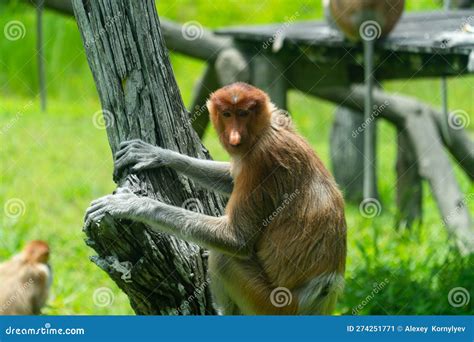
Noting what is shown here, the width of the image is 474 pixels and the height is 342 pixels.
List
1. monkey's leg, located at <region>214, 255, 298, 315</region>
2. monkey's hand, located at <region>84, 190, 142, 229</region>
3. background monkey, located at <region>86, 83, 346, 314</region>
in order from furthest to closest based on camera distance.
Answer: monkey's leg, located at <region>214, 255, 298, 315</region> < background monkey, located at <region>86, 83, 346, 314</region> < monkey's hand, located at <region>84, 190, 142, 229</region>

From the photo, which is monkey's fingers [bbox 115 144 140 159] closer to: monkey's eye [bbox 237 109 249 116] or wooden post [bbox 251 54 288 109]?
monkey's eye [bbox 237 109 249 116]

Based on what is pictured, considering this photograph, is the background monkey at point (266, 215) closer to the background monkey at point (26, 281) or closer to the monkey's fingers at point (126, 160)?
the monkey's fingers at point (126, 160)

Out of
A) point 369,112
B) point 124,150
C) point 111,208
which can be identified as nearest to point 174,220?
point 111,208

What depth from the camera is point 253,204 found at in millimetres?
3727

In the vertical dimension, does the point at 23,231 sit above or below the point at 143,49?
below

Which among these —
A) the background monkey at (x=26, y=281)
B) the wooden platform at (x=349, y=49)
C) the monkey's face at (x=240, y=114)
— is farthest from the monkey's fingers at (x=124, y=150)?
the wooden platform at (x=349, y=49)

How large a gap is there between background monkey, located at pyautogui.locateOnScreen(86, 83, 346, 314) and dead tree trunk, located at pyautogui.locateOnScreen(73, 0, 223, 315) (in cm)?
10

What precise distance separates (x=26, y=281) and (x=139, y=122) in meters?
2.22

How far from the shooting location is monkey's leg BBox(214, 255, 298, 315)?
12.5 feet

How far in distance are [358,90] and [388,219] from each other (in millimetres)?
1358

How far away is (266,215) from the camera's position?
3.76 meters

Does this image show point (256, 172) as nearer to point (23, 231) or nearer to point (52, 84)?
point (23, 231)

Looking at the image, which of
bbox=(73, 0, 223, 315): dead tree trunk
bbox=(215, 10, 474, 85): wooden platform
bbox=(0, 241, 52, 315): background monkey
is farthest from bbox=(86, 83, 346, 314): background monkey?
bbox=(215, 10, 474, 85): wooden platform

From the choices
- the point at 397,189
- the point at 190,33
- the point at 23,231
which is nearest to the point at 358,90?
the point at 397,189
